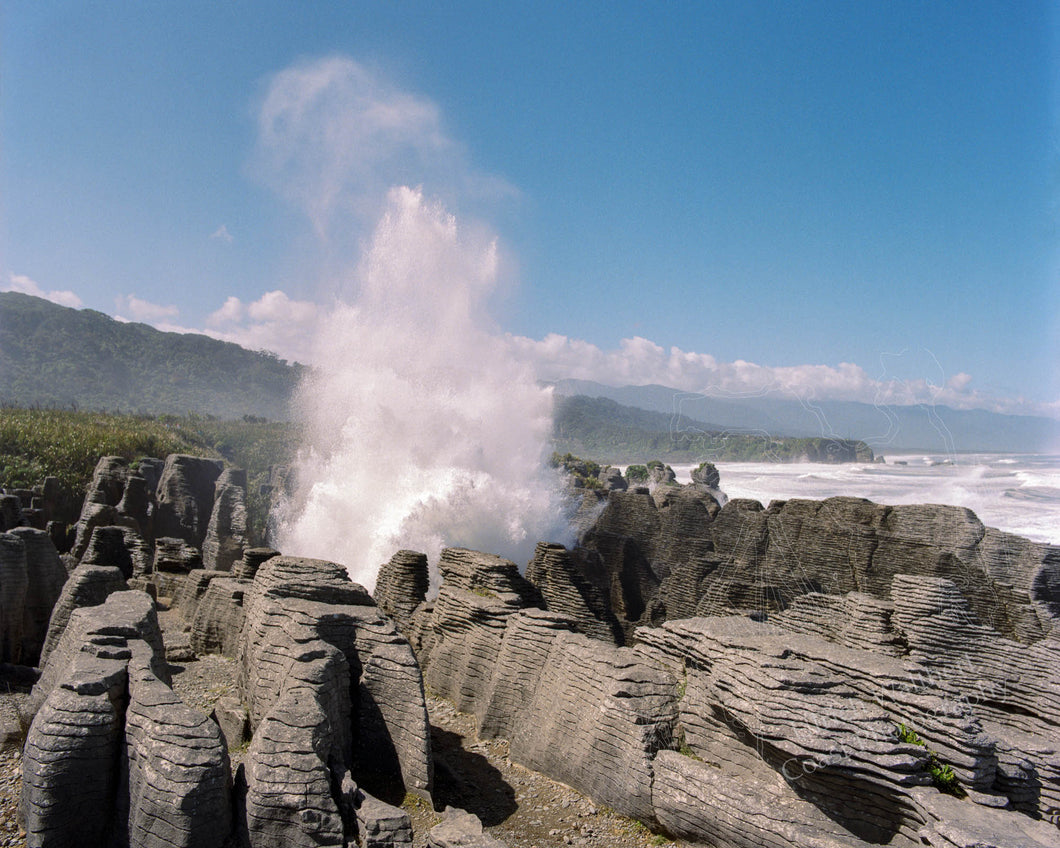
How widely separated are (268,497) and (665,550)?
23.2 meters

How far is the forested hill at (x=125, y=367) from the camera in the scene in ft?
379

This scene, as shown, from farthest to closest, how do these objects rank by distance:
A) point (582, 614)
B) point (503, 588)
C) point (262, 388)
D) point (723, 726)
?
point (262, 388) → point (582, 614) → point (503, 588) → point (723, 726)

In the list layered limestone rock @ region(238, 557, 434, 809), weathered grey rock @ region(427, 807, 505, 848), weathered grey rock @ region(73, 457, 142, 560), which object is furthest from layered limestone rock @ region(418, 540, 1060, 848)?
weathered grey rock @ region(73, 457, 142, 560)

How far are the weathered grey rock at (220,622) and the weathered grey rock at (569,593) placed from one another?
212 inches

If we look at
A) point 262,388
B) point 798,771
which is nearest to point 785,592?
point 798,771

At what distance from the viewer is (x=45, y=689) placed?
7949 mm

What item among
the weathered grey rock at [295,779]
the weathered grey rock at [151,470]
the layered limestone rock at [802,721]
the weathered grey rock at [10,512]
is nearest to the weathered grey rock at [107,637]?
the weathered grey rock at [295,779]

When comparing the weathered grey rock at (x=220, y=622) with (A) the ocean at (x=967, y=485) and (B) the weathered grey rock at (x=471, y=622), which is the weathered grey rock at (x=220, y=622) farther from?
(A) the ocean at (x=967, y=485)

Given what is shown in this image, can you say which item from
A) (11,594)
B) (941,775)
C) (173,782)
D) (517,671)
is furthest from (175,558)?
(941,775)

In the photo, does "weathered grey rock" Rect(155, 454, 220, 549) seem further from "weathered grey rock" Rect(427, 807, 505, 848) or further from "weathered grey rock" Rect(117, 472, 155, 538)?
"weathered grey rock" Rect(427, 807, 505, 848)

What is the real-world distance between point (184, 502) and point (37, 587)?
13.2m

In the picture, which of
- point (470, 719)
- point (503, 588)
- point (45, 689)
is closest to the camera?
point (45, 689)

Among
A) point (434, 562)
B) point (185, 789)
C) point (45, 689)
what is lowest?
point (434, 562)

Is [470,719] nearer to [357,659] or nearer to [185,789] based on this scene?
[357,659]
